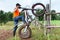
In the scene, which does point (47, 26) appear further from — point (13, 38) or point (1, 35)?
point (1, 35)

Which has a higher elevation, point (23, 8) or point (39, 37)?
point (23, 8)

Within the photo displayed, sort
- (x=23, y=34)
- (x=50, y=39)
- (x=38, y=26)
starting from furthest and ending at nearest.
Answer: (x=38, y=26) → (x=23, y=34) → (x=50, y=39)

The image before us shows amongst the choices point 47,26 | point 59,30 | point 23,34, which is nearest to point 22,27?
point 23,34

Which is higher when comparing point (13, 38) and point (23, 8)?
point (23, 8)

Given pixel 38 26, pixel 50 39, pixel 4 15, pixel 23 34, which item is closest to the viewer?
pixel 50 39

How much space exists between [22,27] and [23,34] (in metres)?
0.33

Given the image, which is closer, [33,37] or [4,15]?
[33,37]

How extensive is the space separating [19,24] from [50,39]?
2089 mm

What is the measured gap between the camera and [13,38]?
13.5 metres

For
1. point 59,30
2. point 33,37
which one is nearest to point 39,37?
point 33,37

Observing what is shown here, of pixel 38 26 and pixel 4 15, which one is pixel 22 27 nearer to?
pixel 38 26

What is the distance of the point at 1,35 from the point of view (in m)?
15.2

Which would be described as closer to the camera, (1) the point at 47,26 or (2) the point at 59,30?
(1) the point at 47,26

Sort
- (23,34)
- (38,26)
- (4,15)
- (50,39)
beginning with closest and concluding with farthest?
(50,39), (23,34), (38,26), (4,15)
